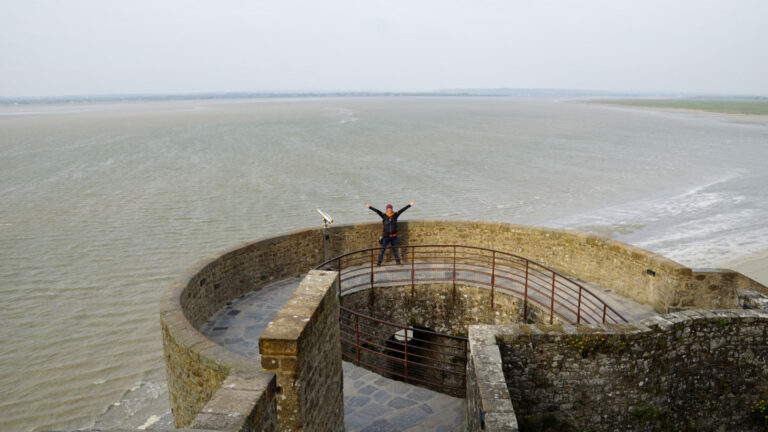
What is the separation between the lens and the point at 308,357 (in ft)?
15.7

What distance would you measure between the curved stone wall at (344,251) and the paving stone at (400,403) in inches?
89.3

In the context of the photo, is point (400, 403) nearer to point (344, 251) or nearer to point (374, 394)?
point (374, 394)

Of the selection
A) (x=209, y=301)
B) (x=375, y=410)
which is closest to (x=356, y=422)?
(x=375, y=410)

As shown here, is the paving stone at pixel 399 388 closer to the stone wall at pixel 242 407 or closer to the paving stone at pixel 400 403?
the paving stone at pixel 400 403

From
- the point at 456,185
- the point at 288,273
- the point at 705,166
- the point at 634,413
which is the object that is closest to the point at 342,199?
the point at 456,185

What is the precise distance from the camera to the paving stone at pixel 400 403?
22.6 feet

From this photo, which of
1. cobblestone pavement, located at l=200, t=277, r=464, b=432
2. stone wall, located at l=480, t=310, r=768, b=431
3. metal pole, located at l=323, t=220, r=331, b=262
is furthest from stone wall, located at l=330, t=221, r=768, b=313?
cobblestone pavement, located at l=200, t=277, r=464, b=432

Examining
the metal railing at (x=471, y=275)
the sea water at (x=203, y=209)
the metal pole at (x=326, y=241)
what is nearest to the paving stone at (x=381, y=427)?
the metal railing at (x=471, y=275)

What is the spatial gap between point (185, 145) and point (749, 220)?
4389 cm

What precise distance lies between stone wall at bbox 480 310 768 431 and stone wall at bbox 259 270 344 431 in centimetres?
202

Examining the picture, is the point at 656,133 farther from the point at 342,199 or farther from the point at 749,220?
the point at 342,199

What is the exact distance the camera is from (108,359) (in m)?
11.5

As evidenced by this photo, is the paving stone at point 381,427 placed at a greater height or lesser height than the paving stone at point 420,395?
lesser

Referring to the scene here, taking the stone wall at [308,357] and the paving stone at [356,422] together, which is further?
the paving stone at [356,422]
